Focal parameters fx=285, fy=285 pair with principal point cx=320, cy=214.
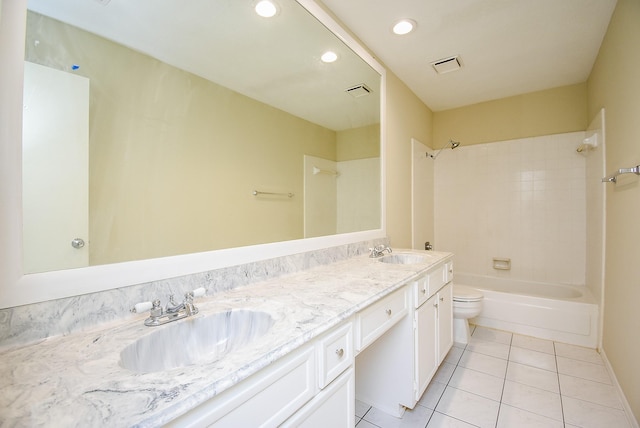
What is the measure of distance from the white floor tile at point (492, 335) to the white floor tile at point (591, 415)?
791 mm

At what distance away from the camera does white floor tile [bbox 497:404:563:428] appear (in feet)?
Answer: 4.90

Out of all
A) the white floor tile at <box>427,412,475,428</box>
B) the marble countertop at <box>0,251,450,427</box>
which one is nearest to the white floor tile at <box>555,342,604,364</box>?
the white floor tile at <box>427,412,475,428</box>

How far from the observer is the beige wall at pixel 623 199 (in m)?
1.49

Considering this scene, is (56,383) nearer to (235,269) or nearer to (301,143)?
(235,269)

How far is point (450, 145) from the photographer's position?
3.43m

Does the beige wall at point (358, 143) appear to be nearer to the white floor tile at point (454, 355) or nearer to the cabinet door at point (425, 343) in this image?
the cabinet door at point (425, 343)

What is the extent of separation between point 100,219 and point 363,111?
180cm

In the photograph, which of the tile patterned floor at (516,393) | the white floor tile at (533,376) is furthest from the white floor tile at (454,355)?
the white floor tile at (533,376)

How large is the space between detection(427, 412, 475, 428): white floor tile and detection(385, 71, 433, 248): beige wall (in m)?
1.25

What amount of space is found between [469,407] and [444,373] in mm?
355

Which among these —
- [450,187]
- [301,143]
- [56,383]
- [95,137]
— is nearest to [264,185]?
[301,143]

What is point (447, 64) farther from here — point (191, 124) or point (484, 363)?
point (484, 363)

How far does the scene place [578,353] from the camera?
7.27 ft

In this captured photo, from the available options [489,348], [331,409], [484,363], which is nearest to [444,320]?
[484,363]
